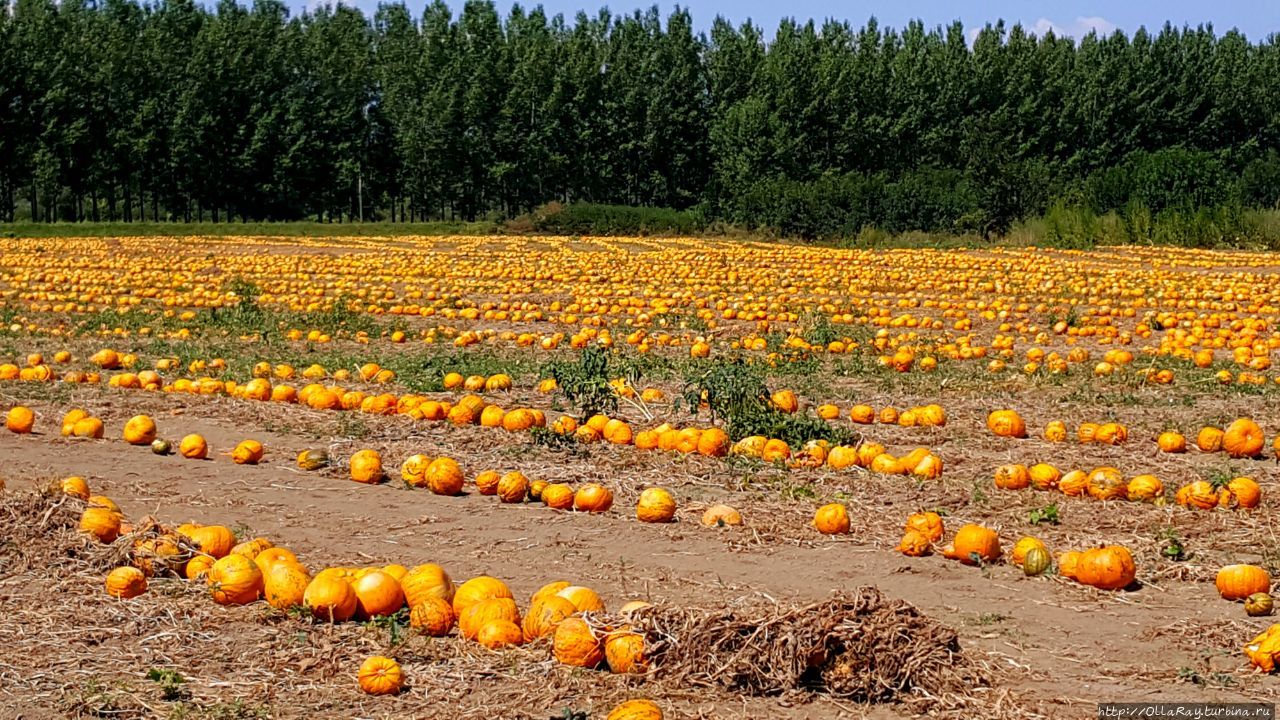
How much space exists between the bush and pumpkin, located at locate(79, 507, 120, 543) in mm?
38428

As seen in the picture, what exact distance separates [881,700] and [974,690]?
300mm

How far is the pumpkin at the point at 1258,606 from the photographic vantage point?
4852 mm

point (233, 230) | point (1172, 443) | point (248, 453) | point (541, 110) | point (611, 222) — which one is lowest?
point (248, 453)

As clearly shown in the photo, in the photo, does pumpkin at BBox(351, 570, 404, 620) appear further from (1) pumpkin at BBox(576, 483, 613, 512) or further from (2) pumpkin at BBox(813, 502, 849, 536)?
(2) pumpkin at BBox(813, 502, 849, 536)

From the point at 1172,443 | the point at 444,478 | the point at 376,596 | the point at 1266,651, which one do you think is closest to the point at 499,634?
the point at 376,596

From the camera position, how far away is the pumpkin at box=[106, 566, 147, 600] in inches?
198

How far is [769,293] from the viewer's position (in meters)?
19.1

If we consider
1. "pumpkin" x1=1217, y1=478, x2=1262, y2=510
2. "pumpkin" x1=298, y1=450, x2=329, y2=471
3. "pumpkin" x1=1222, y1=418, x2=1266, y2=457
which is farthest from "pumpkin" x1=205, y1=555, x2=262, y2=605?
"pumpkin" x1=1222, y1=418, x2=1266, y2=457

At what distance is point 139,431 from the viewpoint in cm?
803

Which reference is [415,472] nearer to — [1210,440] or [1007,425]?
[1007,425]

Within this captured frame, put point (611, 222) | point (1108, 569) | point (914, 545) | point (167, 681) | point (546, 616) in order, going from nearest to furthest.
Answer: point (167, 681)
point (546, 616)
point (1108, 569)
point (914, 545)
point (611, 222)

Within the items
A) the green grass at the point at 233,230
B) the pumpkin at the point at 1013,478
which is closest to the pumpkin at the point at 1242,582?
the pumpkin at the point at 1013,478

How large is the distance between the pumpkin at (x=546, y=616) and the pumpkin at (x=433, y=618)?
12.8 inches

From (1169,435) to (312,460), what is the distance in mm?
5350
